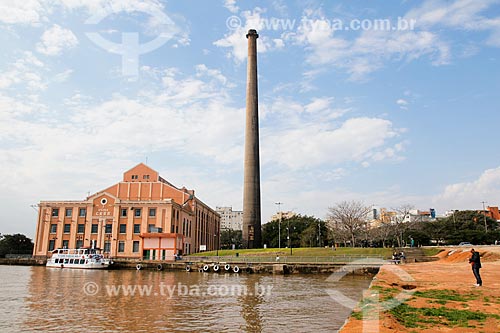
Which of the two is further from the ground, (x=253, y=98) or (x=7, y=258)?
(x=253, y=98)

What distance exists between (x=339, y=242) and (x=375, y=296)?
7847 centimetres

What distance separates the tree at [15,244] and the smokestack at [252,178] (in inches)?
2004

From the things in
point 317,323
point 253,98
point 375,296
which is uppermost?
point 253,98

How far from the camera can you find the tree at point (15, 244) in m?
85.4

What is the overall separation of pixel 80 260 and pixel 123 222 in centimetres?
1291

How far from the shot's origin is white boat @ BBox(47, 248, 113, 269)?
192 feet

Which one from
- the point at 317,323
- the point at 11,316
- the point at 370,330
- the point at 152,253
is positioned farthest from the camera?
the point at 152,253

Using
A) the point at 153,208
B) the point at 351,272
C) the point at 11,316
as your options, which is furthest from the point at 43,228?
the point at 11,316

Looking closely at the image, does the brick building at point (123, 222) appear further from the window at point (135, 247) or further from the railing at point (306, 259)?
the railing at point (306, 259)

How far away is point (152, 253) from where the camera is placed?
2709 inches

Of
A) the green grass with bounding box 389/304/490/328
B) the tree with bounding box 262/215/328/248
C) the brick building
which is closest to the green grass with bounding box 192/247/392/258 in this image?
the brick building

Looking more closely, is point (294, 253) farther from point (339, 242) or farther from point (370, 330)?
point (370, 330)

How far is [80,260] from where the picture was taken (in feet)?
196

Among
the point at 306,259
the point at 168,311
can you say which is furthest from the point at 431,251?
the point at 168,311
